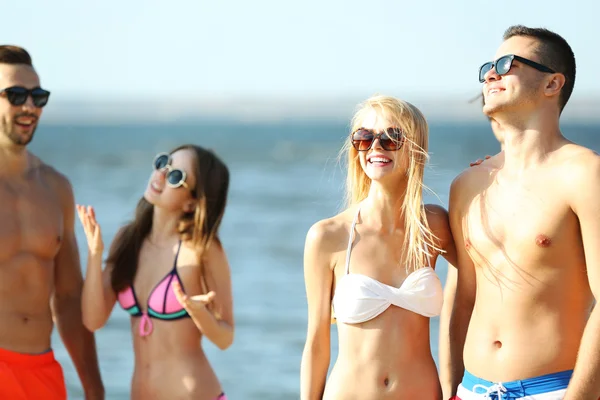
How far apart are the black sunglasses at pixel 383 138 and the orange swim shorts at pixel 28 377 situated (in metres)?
2.05

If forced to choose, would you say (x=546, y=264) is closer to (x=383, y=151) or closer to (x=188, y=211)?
(x=383, y=151)

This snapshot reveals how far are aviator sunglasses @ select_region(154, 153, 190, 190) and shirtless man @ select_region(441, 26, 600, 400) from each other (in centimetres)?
173

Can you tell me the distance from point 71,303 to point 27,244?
0.50m

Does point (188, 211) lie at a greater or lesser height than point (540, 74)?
lesser

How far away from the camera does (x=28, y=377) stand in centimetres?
536

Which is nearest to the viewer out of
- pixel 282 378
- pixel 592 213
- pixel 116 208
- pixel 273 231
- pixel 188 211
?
pixel 592 213

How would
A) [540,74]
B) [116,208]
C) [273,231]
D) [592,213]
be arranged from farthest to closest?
[116,208]
[273,231]
[540,74]
[592,213]

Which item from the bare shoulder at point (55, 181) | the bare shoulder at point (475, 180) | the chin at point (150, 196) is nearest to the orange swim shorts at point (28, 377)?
the bare shoulder at point (55, 181)

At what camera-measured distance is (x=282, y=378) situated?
36.3 ft

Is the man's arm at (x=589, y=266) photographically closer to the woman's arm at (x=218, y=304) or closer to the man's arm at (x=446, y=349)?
the man's arm at (x=446, y=349)

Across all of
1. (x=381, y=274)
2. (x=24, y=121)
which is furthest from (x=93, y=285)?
(x=381, y=274)

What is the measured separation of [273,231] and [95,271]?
15450mm

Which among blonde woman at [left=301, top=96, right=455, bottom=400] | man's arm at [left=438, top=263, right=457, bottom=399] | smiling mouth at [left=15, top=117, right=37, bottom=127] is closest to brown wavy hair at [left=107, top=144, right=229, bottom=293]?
smiling mouth at [left=15, top=117, right=37, bottom=127]

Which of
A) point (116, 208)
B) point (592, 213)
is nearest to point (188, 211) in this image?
point (592, 213)
